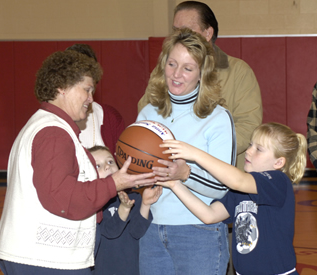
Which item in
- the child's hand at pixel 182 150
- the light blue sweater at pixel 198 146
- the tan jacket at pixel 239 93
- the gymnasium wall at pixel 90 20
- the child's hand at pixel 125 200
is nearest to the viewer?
the child's hand at pixel 182 150

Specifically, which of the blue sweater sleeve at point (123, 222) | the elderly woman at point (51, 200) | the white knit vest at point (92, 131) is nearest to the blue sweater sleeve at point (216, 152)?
the elderly woman at point (51, 200)

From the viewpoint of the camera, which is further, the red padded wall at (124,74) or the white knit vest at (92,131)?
the red padded wall at (124,74)

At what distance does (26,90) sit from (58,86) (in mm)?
5770

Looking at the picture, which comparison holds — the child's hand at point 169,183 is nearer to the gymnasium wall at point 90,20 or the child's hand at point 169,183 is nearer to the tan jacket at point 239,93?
the tan jacket at point 239,93

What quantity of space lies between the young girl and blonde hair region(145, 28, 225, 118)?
0.28m

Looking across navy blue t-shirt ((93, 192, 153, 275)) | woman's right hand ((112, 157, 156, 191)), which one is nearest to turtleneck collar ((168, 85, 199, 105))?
woman's right hand ((112, 157, 156, 191))

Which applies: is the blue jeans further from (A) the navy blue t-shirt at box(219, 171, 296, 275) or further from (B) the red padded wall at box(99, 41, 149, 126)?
(B) the red padded wall at box(99, 41, 149, 126)

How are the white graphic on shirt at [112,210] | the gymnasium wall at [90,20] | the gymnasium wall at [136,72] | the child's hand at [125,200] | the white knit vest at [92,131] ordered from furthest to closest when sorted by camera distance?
the gymnasium wall at [90,20] < the gymnasium wall at [136,72] < the white knit vest at [92,131] < the white graphic on shirt at [112,210] < the child's hand at [125,200]

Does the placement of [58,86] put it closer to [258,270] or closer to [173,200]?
[173,200]

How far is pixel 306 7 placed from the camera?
7.00 metres

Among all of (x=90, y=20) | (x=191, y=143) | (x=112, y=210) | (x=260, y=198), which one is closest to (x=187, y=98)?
(x=191, y=143)

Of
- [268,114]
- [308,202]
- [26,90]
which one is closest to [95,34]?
[26,90]

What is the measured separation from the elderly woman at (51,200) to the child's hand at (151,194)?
227 millimetres

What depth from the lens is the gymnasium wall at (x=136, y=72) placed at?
7012 millimetres
